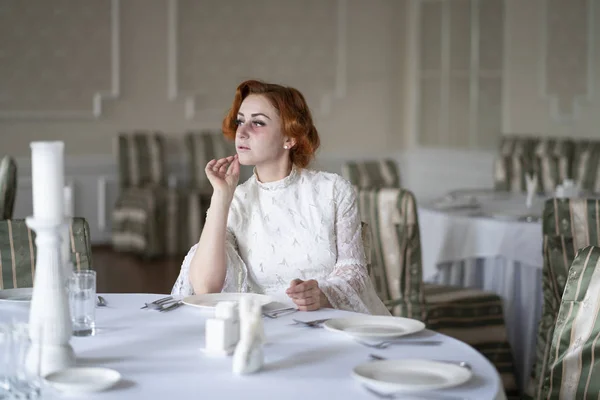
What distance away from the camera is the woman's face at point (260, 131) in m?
2.67

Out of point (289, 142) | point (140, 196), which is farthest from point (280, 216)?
point (140, 196)

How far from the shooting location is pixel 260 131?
269 centimetres

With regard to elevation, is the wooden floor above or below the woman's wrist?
below

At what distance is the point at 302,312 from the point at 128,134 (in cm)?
562

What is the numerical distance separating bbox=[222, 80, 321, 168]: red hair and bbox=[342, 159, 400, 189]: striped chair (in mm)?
2436

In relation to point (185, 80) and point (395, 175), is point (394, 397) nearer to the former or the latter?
point (395, 175)

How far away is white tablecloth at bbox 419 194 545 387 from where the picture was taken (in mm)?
3953

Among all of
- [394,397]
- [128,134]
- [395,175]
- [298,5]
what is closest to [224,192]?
[394,397]

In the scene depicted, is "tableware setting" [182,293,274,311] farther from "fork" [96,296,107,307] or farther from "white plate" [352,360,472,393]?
"white plate" [352,360,472,393]

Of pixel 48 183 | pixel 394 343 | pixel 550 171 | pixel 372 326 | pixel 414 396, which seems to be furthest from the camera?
pixel 550 171

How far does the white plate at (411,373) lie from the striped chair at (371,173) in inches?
140

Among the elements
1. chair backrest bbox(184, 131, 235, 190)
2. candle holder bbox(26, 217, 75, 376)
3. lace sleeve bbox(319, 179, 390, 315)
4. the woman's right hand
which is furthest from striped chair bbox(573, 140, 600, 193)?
candle holder bbox(26, 217, 75, 376)

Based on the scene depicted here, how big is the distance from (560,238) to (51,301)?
192 centimetres

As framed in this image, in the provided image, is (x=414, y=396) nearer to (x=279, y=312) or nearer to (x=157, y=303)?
(x=279, y=312)
